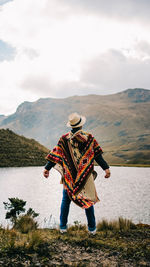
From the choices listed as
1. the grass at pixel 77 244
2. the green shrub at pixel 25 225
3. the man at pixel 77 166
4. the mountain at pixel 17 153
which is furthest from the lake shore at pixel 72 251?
the mountain at pixel 17 153

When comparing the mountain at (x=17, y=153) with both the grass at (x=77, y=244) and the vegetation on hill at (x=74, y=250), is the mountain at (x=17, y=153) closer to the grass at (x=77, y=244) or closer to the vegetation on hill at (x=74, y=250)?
the grass at (x=77, y=244)

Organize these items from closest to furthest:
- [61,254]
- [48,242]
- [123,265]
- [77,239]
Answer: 1. [123,265]
2. [61,254]
3. [48,242]
4. [77,239]

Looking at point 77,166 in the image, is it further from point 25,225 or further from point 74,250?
point 25,225

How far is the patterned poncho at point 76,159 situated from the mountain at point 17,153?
4827 cm

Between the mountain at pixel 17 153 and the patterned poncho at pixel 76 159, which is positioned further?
the mountain at pixel 17 153

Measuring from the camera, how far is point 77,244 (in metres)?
4.98

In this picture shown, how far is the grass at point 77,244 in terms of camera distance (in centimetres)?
413

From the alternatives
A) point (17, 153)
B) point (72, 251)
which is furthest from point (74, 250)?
point (17, 153)

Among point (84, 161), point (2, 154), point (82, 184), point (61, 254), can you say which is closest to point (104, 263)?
point (61, 254)

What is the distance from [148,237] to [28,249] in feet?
10.5

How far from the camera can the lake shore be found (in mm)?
3869

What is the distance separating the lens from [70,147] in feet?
18.7

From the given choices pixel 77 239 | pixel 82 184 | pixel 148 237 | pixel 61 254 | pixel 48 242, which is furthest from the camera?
pixel 148 237

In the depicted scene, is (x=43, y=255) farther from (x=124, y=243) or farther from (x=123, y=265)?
(x=124, y=243)
